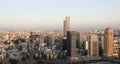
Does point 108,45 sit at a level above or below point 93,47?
above

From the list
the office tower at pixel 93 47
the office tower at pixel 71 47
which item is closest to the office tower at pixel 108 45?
the office tower at pixel 93 47

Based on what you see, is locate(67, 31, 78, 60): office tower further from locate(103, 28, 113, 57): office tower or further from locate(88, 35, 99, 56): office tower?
locate(103, 28, 113, 57): office tower

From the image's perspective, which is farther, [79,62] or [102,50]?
[102,50]

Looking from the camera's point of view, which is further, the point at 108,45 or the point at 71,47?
the point at 108,45

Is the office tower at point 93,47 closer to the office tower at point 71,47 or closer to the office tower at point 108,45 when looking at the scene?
the office tower at point 108,45

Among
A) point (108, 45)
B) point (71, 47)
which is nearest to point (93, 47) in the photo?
point (108, 45)

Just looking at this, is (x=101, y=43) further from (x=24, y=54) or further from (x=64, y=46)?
(x=24, y=54)

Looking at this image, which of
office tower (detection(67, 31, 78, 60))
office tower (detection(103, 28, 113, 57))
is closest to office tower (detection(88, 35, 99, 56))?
office tower (detection(103, 28, 113, 57))

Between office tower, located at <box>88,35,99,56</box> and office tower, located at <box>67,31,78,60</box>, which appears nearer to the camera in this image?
office tower, located at <box>67,31,78,60</box>

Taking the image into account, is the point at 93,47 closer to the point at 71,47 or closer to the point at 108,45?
the point at 108,45

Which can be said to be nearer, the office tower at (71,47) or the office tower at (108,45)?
the office tower at (71,47)

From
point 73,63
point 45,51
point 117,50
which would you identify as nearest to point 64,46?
point 45,51
